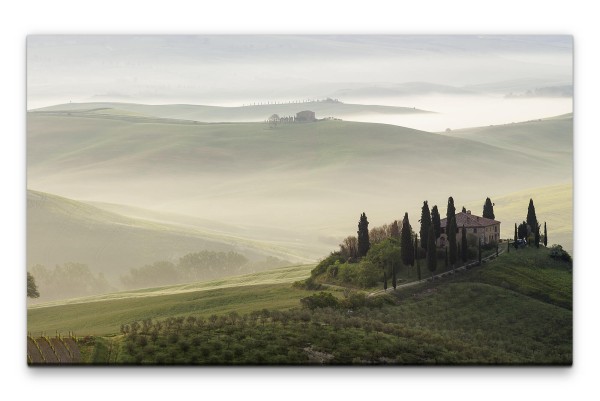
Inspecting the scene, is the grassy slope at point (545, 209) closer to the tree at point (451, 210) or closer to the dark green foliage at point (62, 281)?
the tree at point (451, 210)

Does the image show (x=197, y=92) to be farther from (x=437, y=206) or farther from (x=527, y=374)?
(x=527, y=374)

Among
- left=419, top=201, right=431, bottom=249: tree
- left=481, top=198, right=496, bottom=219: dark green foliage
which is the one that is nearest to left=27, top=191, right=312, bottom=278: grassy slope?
left=419, top=201, right=431, bottom=249: tree

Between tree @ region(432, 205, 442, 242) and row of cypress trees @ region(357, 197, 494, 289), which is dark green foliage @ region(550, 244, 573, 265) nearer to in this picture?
row of cypress trees @ region(357, 197, 494, 289)

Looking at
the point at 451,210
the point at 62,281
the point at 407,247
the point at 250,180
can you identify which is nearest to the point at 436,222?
the point at 451,210

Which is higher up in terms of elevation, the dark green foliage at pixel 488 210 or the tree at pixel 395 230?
the dark green foliage at pixel 488 210

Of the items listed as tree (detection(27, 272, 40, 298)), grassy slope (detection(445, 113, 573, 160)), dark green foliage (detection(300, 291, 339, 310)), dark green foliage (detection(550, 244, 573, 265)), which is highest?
grassy slope (detection(445, 113, 573, 160))

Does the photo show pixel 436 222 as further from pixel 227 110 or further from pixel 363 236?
pixel 227 110

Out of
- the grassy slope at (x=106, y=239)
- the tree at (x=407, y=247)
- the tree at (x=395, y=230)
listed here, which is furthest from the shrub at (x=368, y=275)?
the grassy slope at (x=106, y=239)
